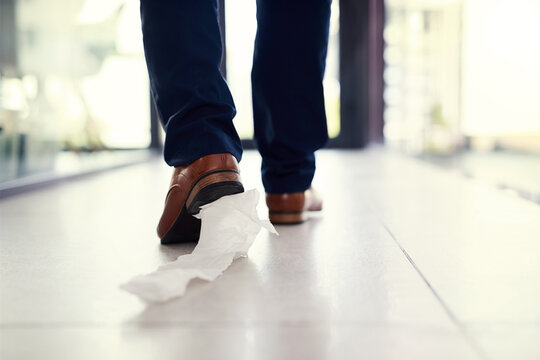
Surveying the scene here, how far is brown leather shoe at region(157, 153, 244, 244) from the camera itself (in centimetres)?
84

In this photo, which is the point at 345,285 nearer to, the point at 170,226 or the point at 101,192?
the point at 170,226

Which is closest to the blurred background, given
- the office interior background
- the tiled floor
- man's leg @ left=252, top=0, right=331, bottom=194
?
the office interior background

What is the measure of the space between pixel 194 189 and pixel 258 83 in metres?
0.32

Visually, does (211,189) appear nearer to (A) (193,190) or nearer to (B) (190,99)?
(A) (193,190)

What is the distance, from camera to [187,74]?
86 cm

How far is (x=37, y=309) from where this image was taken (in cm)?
61

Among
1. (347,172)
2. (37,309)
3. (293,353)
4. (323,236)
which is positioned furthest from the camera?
(347,172)

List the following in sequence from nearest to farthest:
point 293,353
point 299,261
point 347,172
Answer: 1. point 293,353
2. point 299,261
3. point 347,172

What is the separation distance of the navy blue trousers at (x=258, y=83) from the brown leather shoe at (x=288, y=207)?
0.02 meters

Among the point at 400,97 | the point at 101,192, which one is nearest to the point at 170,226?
the point at 101,192

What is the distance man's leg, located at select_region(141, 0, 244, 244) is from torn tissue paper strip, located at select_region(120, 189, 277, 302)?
0.10 feet

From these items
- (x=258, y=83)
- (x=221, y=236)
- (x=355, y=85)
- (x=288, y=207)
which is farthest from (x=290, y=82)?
(x=355, y=85)

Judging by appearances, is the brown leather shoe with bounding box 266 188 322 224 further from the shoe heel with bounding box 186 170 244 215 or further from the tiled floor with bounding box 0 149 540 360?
the shoe heel with bounding box 186 170 244 215

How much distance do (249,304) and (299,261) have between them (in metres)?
0.21
